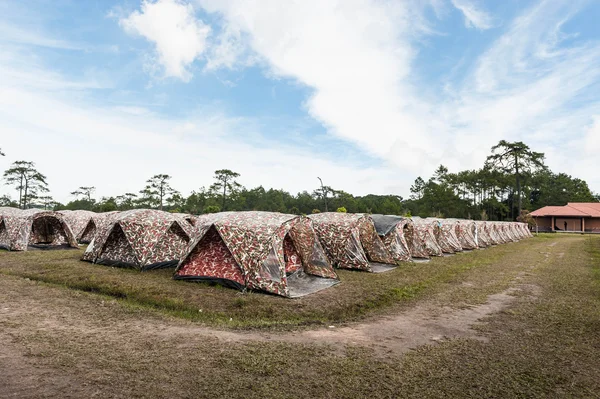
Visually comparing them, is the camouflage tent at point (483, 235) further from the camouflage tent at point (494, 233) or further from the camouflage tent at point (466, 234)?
the camouflage tent at point (466, 234)

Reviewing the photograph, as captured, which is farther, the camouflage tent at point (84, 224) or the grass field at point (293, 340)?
the camouflage tent at point (84, 224)

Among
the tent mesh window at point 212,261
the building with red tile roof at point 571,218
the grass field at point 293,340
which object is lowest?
the grass field at point 293,340

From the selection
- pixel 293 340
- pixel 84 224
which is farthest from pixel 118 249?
pixel 84 224

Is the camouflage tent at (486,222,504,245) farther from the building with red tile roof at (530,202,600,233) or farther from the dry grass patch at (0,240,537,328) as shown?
the building with red tile roof at (530,202,600,233)

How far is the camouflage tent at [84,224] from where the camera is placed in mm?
20366

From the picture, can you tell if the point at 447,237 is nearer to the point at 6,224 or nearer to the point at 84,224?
the point at 84,224

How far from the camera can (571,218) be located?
180 ft

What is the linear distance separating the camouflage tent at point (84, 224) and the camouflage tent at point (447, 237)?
19570 mm

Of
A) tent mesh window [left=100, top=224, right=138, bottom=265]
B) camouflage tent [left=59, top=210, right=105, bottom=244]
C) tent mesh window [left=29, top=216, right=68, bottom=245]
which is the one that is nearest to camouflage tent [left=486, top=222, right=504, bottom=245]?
tent mesh window [left=100, top=224, right=138, bottom=265]

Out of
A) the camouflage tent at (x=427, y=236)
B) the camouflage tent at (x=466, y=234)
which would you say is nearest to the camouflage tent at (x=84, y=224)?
the camouflage tent at (x=427, y=236)

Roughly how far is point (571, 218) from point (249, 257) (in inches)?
2516

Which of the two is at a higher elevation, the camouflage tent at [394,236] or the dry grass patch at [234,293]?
the camouflage tent at [394,236]

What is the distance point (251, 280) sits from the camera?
8.58m

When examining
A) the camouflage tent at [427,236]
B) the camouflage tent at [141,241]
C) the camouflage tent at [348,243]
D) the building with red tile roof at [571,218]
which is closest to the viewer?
the camouflage tent at [141,241]
